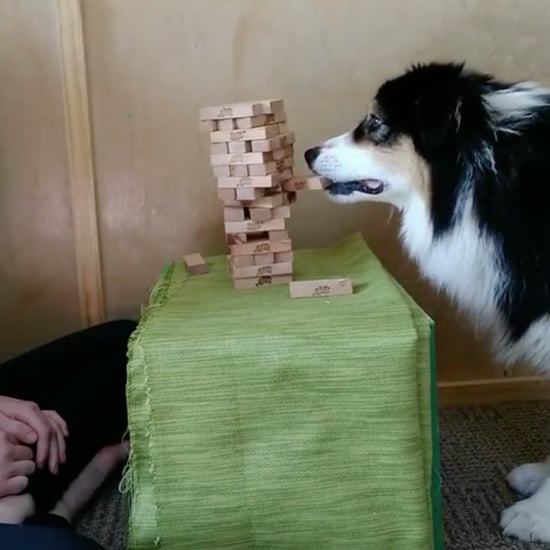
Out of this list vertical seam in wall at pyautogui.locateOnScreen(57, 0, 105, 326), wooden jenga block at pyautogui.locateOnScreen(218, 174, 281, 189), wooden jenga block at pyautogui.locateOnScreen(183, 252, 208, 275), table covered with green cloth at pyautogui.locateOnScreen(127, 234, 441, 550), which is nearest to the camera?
table covered with green cloth at pyautogui.locateOnScreen(127, 234, 441, 550)

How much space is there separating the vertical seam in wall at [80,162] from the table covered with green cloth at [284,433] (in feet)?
2.17

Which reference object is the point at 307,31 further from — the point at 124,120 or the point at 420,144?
the point at 420,144

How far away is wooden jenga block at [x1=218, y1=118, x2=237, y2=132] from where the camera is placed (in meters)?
A: 1.33

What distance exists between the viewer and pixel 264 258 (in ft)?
4.57

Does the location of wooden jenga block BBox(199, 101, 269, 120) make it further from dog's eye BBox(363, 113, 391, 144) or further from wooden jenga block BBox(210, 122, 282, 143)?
dog's eye BBox(363, 113, 391, 144)

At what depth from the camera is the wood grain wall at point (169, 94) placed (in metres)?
1.69

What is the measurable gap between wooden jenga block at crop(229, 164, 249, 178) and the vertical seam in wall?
49cm

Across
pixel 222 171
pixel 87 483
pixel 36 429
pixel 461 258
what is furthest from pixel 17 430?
pixel 461 258

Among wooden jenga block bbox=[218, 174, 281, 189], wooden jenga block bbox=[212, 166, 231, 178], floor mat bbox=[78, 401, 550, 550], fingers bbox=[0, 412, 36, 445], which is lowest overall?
floor mat bbox=[78, 401, 550, 550]

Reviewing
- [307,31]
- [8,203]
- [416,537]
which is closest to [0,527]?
[416,537]

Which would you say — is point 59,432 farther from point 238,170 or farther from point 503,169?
point 503,169

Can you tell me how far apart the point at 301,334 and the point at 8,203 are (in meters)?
0.90

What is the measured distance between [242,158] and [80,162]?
53 centimetres

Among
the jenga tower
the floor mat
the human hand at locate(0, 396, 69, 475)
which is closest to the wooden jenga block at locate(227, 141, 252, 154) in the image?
the jenga tower
